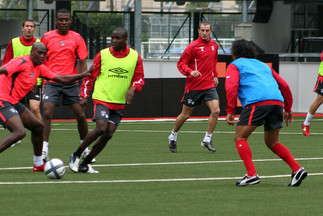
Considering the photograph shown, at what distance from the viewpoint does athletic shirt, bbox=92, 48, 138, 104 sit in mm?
10883

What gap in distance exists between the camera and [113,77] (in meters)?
10.9

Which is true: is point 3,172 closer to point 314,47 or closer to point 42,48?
point 42,48

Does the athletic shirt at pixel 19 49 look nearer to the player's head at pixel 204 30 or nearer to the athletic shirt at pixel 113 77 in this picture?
the player's head at pixel 204 30

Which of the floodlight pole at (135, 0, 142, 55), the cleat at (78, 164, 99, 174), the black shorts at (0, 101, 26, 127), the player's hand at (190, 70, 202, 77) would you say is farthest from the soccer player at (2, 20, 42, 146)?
the floodlight pole at (135, 0, 142, 55)

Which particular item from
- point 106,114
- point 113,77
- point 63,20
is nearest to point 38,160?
point 106,114

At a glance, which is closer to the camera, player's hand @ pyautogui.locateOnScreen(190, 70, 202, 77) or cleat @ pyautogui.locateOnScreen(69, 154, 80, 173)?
cleat @ pyautogui.locateOnScreen(69, 154, 80, 173)

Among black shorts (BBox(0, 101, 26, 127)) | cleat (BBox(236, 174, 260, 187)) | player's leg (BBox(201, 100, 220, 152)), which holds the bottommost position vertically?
player's leg (BBox(201, 100, 220, 152))

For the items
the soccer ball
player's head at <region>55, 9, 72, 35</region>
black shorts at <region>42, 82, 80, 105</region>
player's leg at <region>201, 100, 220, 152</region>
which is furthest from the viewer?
player's leg at <region>201, 100, 220, 152</region>

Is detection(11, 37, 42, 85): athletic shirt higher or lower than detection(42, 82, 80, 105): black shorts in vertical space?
higher

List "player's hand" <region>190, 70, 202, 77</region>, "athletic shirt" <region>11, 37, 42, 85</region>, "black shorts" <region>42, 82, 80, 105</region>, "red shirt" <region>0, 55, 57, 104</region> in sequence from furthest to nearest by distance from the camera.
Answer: "athletic shirt" <region>11, 37, 42, 85</region>
"player's hand" <region>190, 70, 202, 77</region>
"black shorts" <region>42, 82, 80, 105</region>
"red shirt" <region>0, 55, 57, 104</region>

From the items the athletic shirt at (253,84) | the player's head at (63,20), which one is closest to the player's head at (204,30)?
the player's head at (63,20)

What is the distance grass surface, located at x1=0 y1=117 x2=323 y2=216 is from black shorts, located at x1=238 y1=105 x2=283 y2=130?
736mm

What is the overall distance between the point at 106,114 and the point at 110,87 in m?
0.37

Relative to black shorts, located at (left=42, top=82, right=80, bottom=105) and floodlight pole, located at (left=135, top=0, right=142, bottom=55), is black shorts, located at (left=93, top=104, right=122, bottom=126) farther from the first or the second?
floodlight pole, located at (left=135, top=0, right=142, bottom=55)
